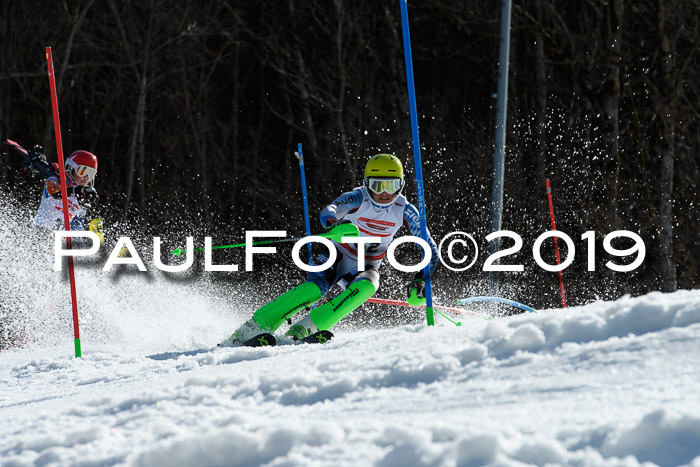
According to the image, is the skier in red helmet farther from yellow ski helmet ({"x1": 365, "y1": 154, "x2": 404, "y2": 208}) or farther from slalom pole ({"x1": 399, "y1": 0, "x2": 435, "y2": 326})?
slalom pole ({"x1": 399, "y1": 0, "x2": 435, "y2": 326})

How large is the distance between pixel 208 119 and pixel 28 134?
387 cm

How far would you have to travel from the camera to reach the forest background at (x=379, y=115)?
13.9 m

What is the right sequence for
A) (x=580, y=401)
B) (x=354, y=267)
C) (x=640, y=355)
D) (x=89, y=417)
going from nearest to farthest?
(x=580, y=401), (x=640, y=355), (x=89, y=417), (x=354, y=267)

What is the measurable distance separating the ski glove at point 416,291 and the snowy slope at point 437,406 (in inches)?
90.5

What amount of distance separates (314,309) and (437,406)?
3.16 m

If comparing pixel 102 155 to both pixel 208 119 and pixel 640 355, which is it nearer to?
pixel 208 119

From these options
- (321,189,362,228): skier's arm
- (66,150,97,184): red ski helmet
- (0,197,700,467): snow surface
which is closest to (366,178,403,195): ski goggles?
(321,189,362,228): skier's arm

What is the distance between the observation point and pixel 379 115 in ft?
51.4

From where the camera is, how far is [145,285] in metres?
9.20

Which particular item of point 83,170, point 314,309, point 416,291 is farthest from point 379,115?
point 314,309

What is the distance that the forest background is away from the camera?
13.9m

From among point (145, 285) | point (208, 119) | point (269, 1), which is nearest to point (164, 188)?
point (208, 119)

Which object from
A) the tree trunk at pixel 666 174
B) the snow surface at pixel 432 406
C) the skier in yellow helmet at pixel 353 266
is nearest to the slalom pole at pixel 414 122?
the skier in yellow helmet at pixel 353 266

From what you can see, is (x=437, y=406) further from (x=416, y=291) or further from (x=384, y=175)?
(x=384, y=175)
